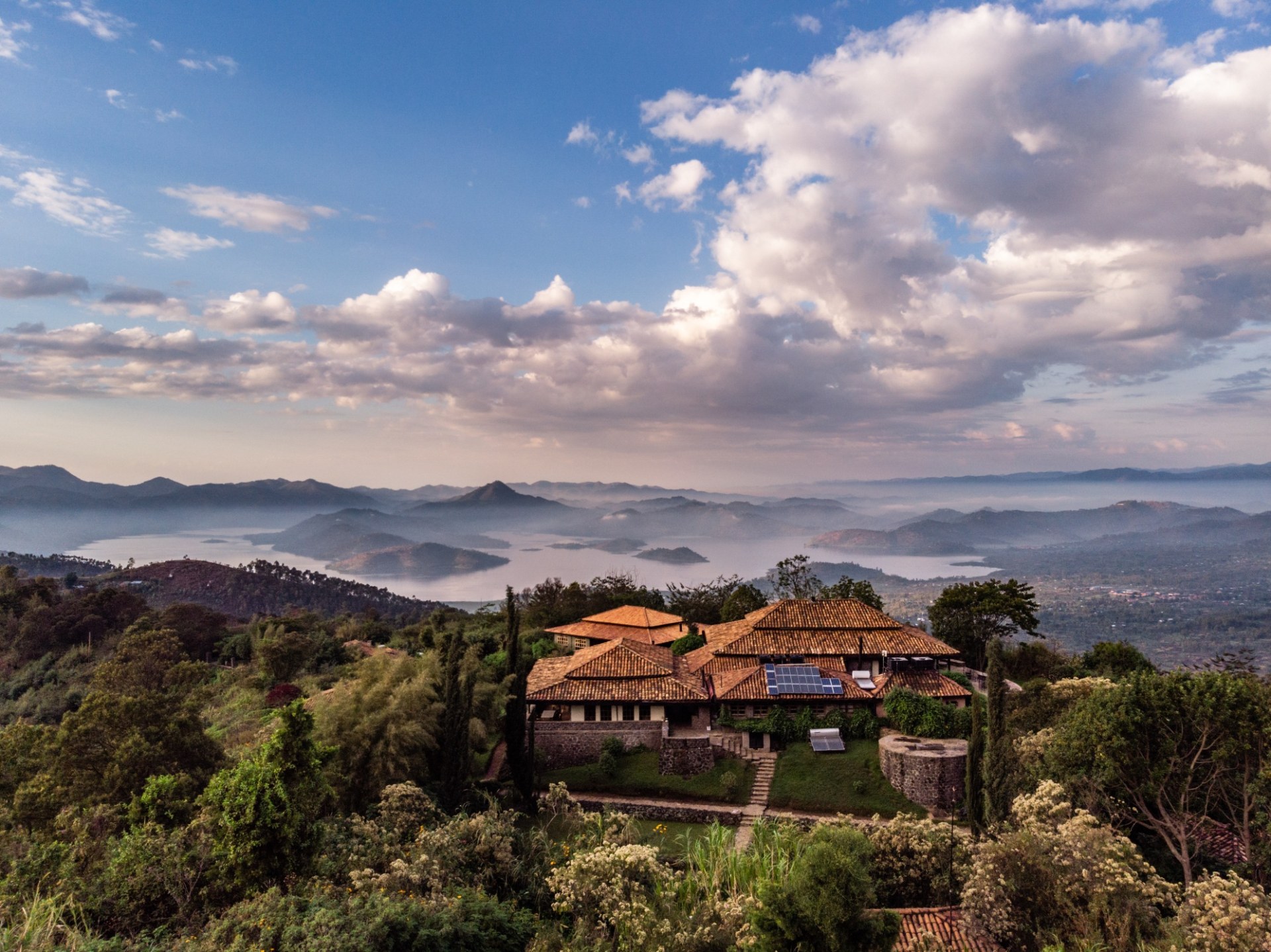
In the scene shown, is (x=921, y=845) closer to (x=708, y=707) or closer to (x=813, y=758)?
(x=813, y=758)

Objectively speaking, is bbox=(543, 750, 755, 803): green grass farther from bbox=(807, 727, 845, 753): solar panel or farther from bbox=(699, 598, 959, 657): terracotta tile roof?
bbox=(699, 598, 959, 657): terracotta tile roof

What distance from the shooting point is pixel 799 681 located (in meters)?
26.4

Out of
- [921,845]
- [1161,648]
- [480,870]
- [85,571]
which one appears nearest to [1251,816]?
[921,845]

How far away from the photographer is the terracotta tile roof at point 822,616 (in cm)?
3088

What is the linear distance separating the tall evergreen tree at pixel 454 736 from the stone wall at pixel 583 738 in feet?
12.3

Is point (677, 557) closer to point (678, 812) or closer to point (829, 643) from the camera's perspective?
point (829, 643)

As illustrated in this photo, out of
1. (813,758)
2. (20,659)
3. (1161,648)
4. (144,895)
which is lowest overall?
(1161,648)

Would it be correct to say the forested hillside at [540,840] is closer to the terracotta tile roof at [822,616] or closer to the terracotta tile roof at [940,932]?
the terracotta tile roof at [940,932]

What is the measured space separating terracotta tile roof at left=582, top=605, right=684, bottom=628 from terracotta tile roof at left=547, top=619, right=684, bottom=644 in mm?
214

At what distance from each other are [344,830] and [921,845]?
13430mm

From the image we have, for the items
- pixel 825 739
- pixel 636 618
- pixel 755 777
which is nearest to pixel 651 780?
pixel 755 777

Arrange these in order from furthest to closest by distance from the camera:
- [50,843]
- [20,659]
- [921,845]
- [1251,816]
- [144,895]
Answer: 1. [20,659]
2. [1251,816]
3. [921,845]
4. [50,843]
5. [144,895]

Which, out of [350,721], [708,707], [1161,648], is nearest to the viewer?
[350,721]

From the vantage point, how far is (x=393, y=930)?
10914 mm
